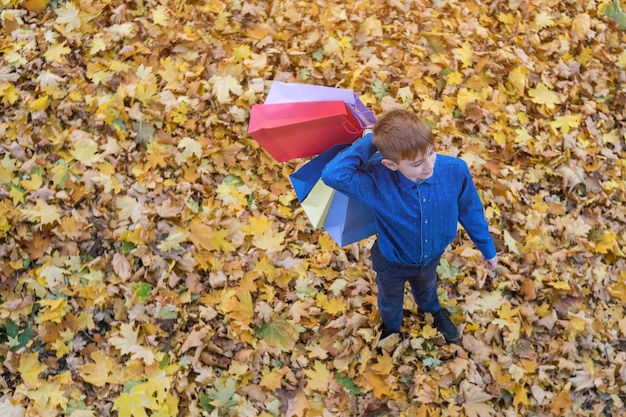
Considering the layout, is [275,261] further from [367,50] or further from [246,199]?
[367,50]

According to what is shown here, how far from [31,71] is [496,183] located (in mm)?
3799

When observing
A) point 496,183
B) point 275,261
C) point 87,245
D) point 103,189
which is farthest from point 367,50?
point 87,245

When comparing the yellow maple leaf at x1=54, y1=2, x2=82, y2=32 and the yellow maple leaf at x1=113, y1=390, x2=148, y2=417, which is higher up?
the yellow maple leaf at x1=54, y1=2, x2=82, y2=32

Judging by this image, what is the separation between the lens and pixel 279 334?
3.38 metres

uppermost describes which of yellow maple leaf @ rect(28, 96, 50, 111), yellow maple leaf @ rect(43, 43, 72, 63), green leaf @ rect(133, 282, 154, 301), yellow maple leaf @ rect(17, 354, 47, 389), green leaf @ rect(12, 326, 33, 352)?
yellow maple leaf @ rect(43, 43, 72, 63)

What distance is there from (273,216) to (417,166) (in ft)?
5.90

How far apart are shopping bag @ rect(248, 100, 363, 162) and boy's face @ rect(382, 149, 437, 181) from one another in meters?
0.27

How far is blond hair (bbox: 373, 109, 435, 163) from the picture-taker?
212 centimetres

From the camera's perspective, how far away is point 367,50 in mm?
4645

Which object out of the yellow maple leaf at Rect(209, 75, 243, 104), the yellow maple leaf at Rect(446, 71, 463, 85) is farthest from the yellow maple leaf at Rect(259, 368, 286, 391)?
the yellow maple leaf at Rect(446, 71, 463, 85)

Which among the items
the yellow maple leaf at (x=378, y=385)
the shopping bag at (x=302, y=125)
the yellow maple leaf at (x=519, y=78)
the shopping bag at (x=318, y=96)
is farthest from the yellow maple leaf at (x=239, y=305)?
the yellow maple leaf at (x=519, y=78)

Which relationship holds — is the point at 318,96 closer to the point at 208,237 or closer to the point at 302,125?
the point at 302,125

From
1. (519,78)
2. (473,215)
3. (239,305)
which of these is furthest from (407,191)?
(519,78)

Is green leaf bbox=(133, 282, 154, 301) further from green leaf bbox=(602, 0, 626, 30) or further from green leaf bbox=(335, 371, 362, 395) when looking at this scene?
green leaf bbox=(602, 0, 626, 30)
